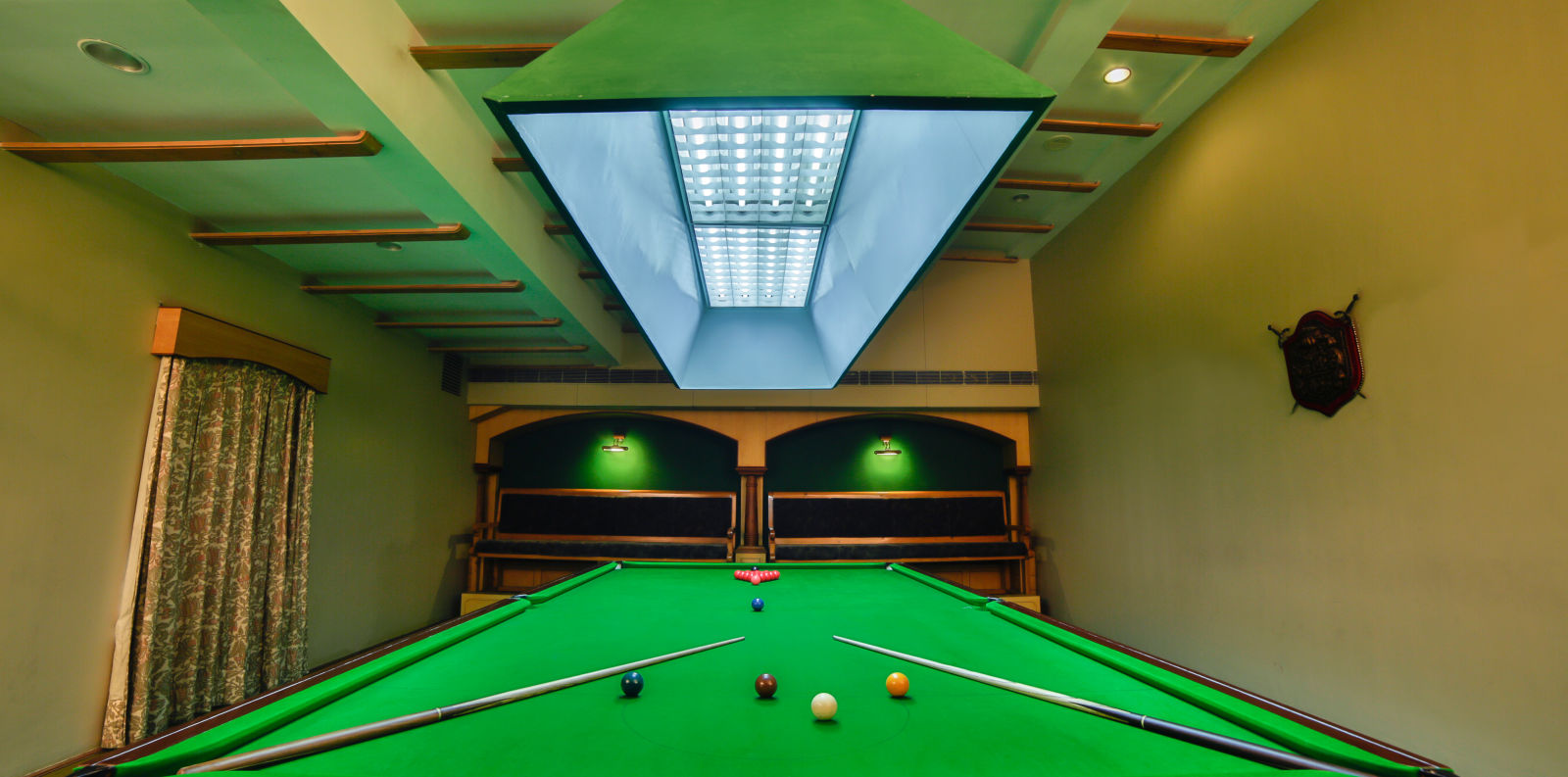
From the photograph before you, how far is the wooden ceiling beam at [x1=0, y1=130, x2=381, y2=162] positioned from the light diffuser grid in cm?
140

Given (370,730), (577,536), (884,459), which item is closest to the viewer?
(370,730)

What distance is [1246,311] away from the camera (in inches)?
140

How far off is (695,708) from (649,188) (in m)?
2.28

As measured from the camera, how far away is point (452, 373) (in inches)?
247

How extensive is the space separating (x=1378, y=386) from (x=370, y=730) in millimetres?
3848

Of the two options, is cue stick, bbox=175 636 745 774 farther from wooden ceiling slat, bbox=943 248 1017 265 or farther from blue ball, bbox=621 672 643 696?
wooden ceiling slat, bbox=943 248 1017 265

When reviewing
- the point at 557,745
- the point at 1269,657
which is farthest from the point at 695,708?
the point at 1269,657

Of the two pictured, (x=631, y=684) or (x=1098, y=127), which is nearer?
(x=631, y=684)

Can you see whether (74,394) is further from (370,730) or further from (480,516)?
(480,516)

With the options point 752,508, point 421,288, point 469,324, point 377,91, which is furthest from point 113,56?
point 752,508

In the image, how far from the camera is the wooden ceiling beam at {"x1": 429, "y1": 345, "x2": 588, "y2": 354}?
5.79 metres

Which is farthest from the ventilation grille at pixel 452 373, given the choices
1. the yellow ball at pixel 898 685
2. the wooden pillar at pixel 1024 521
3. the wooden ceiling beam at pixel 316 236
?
the yellow ball at pixel 898 685

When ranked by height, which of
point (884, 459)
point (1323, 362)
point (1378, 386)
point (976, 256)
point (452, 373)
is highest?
point (976, 256)

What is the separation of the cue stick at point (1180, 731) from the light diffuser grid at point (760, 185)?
70.9 inches
